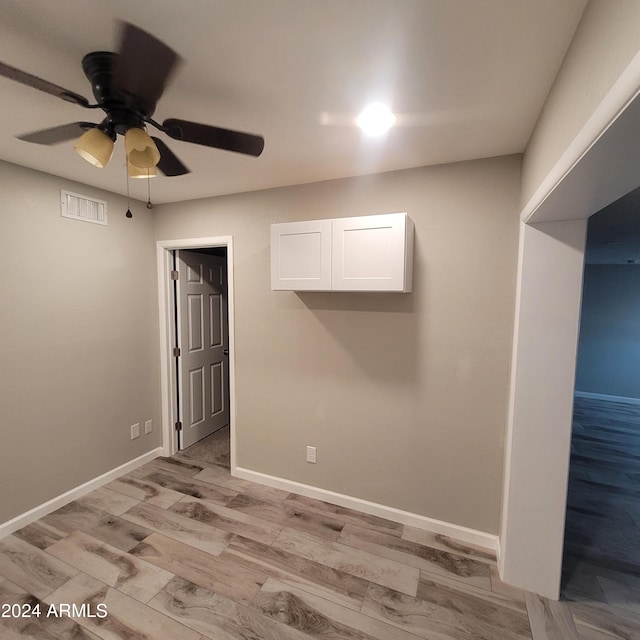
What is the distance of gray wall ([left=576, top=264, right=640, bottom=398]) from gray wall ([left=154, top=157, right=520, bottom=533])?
4.73 m

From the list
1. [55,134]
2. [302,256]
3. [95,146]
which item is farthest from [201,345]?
[95,146]

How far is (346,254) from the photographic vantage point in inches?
79.8

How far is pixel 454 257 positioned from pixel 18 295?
9.53 ft

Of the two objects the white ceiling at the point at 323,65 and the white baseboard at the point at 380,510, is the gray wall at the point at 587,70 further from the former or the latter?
the white baseboard at the point at 380,510

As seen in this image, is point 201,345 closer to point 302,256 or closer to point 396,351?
point 302,256

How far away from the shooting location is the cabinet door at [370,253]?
1907 mm

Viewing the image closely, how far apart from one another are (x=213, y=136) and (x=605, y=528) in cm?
345

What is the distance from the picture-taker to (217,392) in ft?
12.6

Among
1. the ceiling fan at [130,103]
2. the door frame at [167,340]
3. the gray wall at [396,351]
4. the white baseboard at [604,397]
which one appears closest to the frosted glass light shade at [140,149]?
the ceiling fan at [130,103]

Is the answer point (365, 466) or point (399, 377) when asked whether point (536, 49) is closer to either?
point (399, 377)

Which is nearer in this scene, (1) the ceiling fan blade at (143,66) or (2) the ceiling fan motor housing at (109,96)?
(1) the ceiling fan blade at (143,66)

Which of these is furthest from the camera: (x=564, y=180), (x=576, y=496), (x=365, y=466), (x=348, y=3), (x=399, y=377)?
(x=576, y=496)

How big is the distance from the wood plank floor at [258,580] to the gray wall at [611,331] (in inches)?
196

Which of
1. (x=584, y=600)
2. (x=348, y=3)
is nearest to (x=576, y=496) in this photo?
(x=584, y=600)
